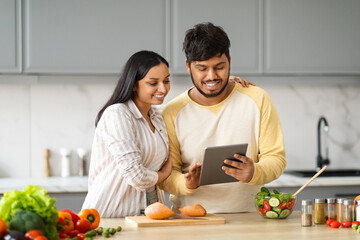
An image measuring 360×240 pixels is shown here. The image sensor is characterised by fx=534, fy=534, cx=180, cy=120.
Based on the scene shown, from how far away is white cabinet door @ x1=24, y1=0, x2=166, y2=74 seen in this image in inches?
141

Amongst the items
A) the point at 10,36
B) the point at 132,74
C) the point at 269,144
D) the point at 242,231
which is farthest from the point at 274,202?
the point at 10,36

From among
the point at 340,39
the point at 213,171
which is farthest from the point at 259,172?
the point at 340,39

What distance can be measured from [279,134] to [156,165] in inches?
22.8

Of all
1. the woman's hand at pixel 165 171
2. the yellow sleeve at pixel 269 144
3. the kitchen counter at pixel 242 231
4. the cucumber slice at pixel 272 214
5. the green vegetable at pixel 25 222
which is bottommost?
the kitchen counter at pixel 242 231

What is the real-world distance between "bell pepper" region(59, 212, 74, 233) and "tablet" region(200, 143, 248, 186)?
0.56 metres

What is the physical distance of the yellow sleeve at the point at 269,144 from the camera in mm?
2324

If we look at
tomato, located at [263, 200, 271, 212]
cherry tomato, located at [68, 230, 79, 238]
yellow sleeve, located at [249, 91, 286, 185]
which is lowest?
cherry tomato, located at [68, 230, 79, 238]

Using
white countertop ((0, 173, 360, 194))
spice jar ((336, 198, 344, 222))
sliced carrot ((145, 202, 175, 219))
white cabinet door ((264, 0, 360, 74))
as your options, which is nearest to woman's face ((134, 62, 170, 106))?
sliced carrot ((145, 202, 175, 219))

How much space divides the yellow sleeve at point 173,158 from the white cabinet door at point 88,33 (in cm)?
123

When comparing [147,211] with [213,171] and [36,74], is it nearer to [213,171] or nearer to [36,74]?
[213,171]

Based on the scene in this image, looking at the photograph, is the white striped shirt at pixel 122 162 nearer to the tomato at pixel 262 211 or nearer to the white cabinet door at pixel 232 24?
the tomato at pixel 262 211

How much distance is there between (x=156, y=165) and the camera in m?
2.37

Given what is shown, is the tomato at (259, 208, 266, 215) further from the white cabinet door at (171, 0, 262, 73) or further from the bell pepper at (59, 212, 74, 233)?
the white cabinet door at (171, 0, 262, 73)

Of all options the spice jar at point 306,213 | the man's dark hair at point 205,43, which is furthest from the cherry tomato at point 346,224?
the man's dark hair at point 205,43
